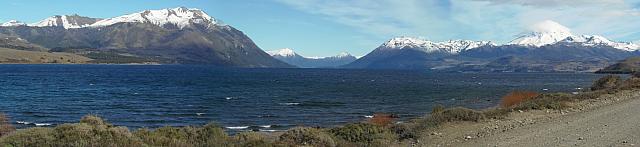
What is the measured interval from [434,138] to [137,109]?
127 ft

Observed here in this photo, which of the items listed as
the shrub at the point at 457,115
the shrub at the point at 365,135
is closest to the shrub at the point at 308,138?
the shrub at the point at 365,135

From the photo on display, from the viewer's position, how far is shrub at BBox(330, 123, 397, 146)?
65.3 feet

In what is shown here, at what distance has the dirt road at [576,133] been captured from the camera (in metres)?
17.6

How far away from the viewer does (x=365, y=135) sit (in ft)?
67.4

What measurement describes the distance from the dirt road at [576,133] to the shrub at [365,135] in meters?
2.83

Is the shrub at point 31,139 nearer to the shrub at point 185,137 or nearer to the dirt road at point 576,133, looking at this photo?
the shrub at point 185,137

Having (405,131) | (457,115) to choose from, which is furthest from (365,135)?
(457,115)

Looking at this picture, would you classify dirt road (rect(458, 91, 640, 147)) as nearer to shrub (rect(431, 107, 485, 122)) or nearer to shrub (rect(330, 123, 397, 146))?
shrub (rect(330, 123, 397, 146))

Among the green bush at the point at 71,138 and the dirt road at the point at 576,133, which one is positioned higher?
the green bush at the point at 71,138

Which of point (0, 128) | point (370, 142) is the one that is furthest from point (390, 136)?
point (0, 128)

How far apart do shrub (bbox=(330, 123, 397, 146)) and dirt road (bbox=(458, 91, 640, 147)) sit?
283 centimetres

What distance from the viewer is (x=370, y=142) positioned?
1969 cm

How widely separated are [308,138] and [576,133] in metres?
9.22

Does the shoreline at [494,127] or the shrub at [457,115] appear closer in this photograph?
the shoreline at [494,127]
